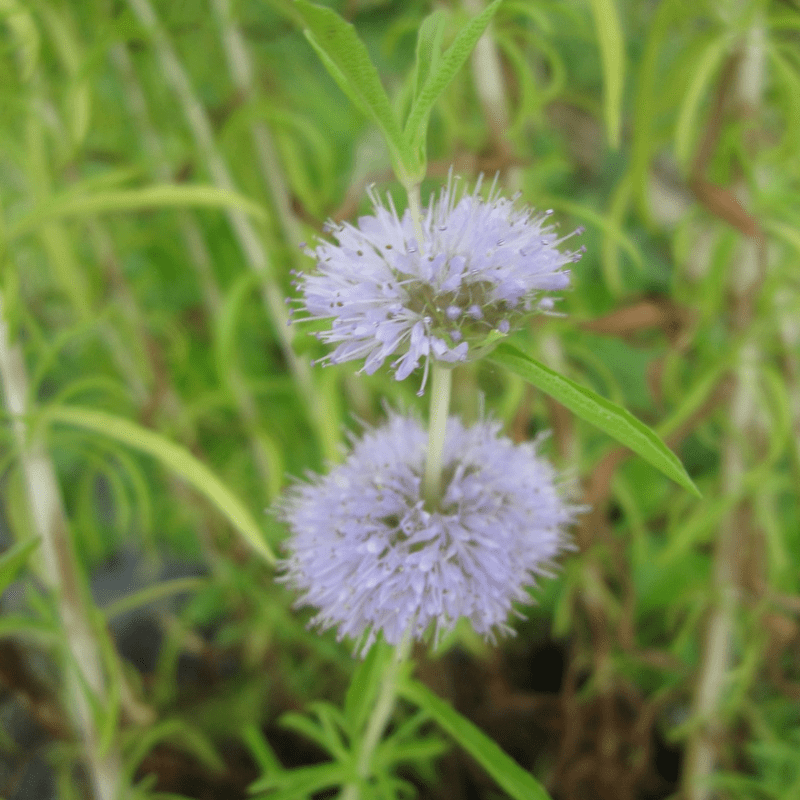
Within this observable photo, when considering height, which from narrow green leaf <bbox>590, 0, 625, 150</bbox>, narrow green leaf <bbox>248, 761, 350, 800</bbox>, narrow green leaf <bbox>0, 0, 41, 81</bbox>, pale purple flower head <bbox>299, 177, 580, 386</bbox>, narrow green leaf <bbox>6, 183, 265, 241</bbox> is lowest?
narrow green leaf <bbox>248, 761, 350, 800</bbox>

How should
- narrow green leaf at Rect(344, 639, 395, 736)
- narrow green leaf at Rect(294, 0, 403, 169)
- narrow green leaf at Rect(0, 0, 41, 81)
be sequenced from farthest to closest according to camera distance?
1. narrow green leaf at Rect(0, 0, 41, 81)
2. narrow green leaf at Rect(344, 639, 395, 736)
3. narrow green leaf at Rect(294, 0, 403, 169)

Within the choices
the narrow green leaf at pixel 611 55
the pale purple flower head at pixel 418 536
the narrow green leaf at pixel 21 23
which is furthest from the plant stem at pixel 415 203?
the narrow green leaf at pixel 21 23

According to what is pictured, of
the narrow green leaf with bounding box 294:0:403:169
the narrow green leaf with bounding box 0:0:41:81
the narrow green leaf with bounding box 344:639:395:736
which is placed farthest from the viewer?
the narrow green leaf with bounding box 0:0:41:81

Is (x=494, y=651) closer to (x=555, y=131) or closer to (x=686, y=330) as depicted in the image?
(x=686, y=330)

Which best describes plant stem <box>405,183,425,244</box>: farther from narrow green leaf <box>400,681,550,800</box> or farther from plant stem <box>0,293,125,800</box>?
plant stem <box>0,293,125,800</box>

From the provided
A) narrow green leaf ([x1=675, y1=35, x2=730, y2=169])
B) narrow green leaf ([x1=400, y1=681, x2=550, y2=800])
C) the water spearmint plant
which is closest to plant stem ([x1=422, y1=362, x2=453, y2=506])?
the water spearmint plant

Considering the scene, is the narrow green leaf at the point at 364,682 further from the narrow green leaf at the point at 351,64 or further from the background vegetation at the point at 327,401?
the narrow green leaf at the point at 351,64

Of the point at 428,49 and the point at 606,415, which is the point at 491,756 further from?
the point at 428,49
